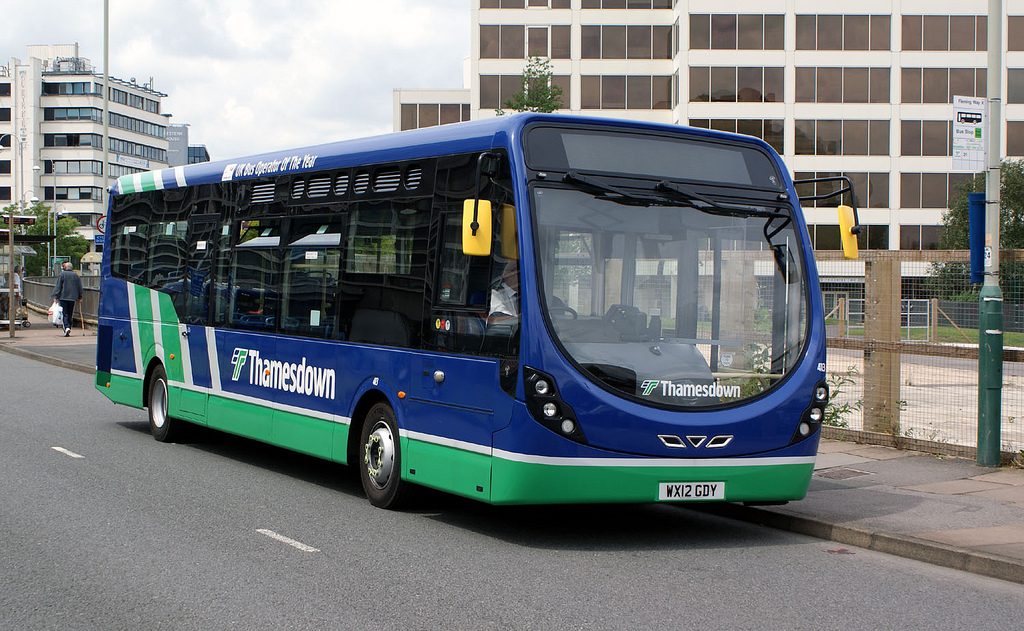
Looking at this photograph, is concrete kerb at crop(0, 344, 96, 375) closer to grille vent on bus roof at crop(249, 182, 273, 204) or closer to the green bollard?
grille vent on bus roof at crop(249, 182, 273, 204)

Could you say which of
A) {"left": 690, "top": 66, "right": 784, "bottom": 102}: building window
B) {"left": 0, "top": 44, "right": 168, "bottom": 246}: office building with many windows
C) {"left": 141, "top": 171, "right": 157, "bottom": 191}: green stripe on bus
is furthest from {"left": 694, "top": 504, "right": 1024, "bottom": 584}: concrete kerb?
{"left": 0, "top": 44, "right": 168, "bottom": 246}: office building with many windows

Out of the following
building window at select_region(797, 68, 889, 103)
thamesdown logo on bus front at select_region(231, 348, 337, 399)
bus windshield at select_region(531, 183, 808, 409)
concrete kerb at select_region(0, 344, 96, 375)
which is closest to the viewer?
bus windshield at select_region(531, 183, 808, 409)

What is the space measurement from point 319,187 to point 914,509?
5.60 meters

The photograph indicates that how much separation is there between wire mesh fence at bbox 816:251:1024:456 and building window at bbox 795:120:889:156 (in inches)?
2066

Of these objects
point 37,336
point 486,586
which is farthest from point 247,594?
point 37,336

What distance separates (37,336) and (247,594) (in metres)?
31.8

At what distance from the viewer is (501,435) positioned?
859cm

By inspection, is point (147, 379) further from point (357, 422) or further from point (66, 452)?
point (357, 422)

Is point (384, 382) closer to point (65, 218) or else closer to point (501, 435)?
point (501, 435)

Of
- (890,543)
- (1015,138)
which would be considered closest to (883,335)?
(890,543)

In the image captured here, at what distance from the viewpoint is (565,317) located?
8609 millimetres

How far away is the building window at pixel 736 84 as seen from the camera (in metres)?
65.1

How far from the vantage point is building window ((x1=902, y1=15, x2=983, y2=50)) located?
64500 millimetres

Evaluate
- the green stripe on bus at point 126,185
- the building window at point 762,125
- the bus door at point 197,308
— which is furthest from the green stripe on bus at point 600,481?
the building window at point 762,125
